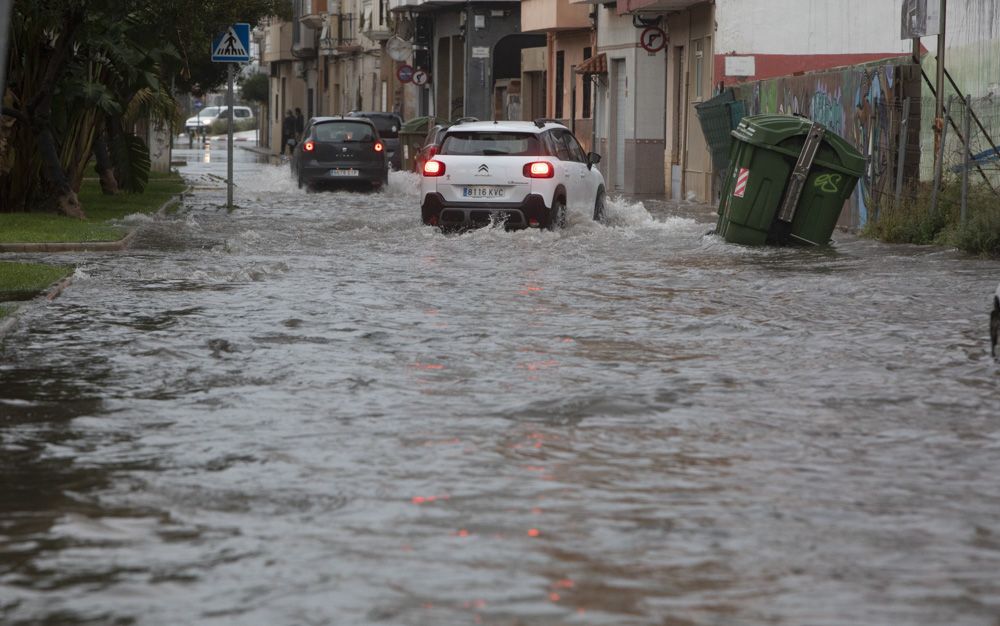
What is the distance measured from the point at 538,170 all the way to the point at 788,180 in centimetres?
303

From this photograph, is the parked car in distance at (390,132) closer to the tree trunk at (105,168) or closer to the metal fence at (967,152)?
the tree trunk at (105,168)

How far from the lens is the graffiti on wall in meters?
23.2

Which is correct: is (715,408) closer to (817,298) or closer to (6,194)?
(817,298)

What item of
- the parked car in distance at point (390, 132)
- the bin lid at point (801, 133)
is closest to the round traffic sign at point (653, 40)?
the parked car in distance at point (390, 132)

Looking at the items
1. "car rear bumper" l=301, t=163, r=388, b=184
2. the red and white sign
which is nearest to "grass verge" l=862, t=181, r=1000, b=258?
the red and white sign

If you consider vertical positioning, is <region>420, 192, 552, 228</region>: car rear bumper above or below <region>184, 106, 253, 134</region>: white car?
below

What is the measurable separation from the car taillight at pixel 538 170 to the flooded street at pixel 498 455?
5938 mm

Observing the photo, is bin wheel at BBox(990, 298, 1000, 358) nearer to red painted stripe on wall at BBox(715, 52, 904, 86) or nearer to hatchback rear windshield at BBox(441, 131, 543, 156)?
hatchback rear windshield at BBox(441, 131, 543, 156)

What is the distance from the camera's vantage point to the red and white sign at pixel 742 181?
2067 cm

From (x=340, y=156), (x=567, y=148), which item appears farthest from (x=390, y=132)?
(x=567, y=148)

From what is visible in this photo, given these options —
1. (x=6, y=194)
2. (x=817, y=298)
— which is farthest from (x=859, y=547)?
(x=6, y=194)

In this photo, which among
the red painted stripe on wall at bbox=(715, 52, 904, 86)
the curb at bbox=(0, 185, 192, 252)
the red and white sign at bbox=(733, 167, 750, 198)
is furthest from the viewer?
the red painted stripe on wall at bbox=(715, 52, 904, 86)

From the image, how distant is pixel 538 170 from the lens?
858 inches

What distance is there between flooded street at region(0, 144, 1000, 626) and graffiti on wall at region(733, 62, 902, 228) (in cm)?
760
